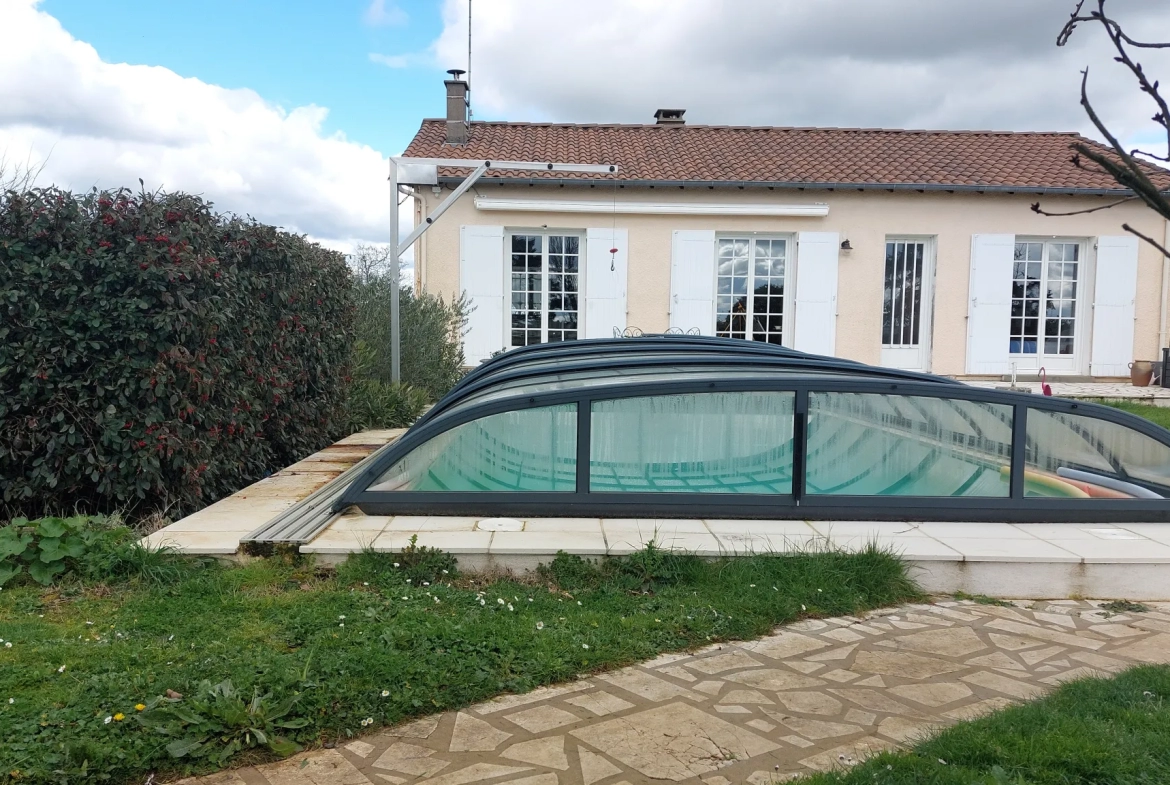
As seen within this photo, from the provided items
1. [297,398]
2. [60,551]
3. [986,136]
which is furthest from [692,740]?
[986,136]

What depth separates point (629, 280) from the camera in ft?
43.2

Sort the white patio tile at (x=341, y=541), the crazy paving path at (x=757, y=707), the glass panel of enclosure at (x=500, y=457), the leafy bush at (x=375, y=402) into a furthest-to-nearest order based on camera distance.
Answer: the leafy bush at (x=375, y=402) → the glass panel of enclosure at (x=500, y=457) → the white patio tile at (x=341, y=541) → the crazy paving path at (x=757, y=707)

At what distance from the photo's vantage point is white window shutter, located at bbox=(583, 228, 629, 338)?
13.0 meters

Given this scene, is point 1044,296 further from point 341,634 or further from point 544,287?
point 341,634

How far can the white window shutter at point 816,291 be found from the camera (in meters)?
13.1

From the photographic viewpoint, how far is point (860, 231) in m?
13.3

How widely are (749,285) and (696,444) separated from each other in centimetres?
919

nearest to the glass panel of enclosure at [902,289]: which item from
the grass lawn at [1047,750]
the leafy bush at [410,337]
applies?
the leafy bush at [410,337]

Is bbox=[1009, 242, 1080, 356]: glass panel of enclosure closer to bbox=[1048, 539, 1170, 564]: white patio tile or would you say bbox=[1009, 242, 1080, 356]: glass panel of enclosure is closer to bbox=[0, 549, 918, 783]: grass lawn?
bbox=[1048, 539, 1170, 564]: white patio tile

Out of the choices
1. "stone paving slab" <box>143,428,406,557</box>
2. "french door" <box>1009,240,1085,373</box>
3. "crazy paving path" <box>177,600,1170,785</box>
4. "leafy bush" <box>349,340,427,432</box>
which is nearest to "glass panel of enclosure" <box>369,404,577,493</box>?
"stone paving slab" <box>143,428,406,557</box>

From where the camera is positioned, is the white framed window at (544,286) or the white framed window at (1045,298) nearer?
the white framed window at (544,286)

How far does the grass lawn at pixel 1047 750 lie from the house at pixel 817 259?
1055 centimetres

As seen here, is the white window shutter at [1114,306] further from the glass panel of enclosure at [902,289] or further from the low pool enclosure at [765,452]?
the low pool enclosure at [765,452]

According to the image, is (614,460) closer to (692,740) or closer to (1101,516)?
(692,740)
